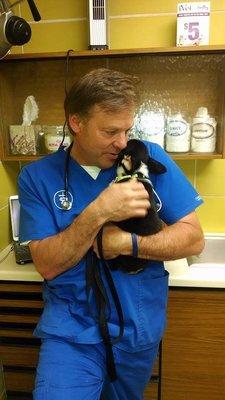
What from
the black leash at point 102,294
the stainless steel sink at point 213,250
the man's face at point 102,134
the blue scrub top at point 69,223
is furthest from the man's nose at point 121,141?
the stainless steel sink at point 213,250

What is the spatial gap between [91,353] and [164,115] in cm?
104

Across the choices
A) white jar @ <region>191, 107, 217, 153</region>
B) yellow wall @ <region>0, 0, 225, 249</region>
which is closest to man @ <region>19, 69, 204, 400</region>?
white jar @ <region>191, 107, 217, 153</region>

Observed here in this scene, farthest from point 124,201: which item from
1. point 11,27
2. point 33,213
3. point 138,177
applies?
point 11,27

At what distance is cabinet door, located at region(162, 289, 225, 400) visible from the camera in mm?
1320

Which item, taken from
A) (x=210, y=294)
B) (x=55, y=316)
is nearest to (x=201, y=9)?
(x=210, y=294)

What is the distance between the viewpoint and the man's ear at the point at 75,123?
1047mm

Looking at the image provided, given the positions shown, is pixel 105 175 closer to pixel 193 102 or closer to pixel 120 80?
pixel 120 80

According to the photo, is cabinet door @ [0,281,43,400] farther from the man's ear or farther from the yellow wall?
the man's ear

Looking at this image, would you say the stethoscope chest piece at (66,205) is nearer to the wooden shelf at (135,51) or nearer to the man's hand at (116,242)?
the man's hand at (116,242)

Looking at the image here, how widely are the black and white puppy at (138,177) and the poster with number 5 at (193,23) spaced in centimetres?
66

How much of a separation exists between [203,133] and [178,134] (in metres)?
0.11

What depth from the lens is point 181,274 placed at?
132cm

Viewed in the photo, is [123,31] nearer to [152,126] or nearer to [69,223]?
[152,126]

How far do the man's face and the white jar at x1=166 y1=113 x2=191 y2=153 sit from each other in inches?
20.2
